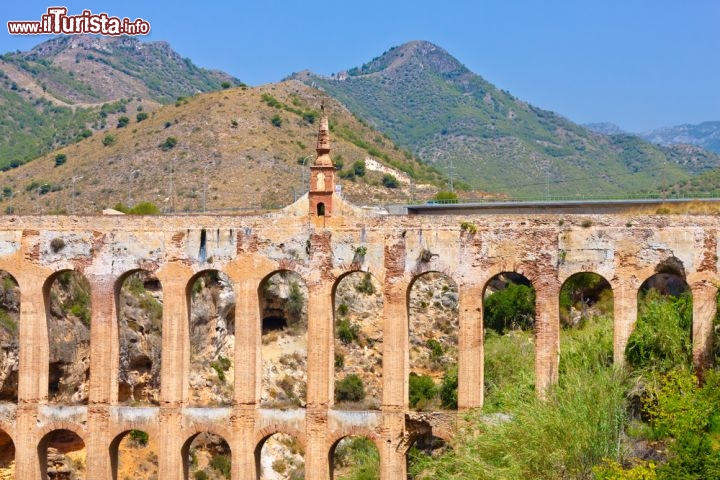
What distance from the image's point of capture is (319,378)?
32.4 m

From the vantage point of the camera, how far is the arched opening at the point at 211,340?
4578 cm

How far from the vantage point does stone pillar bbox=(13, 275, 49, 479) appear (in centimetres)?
3372

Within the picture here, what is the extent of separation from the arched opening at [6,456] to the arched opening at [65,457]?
1.10 metres

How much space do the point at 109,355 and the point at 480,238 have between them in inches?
456

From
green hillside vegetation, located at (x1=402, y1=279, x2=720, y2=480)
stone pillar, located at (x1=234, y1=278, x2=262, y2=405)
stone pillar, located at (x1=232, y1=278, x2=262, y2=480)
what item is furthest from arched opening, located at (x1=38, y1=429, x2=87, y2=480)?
green hillside vegetation, located at (x1=402, y1=279, x2=720, y2=480)

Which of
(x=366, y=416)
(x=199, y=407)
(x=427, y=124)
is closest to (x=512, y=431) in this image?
(x=366, y=416)

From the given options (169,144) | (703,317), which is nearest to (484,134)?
(169,144)

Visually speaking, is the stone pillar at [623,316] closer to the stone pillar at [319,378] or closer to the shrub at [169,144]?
the stone pillar at [319,378]

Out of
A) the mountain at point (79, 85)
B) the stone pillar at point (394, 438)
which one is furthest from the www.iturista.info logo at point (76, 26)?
the mountain at point (79, 85)

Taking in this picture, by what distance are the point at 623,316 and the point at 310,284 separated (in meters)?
8.88

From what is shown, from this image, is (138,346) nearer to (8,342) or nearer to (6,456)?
(8,342)

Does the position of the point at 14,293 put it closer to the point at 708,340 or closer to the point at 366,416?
the point at 366,416

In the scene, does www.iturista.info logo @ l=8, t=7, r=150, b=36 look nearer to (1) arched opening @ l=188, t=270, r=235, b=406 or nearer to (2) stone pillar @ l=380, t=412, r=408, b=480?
(1) arched opening @ l=188, t=270, r=235, b=406

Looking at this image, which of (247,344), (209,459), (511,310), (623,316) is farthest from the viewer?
(511,310)
